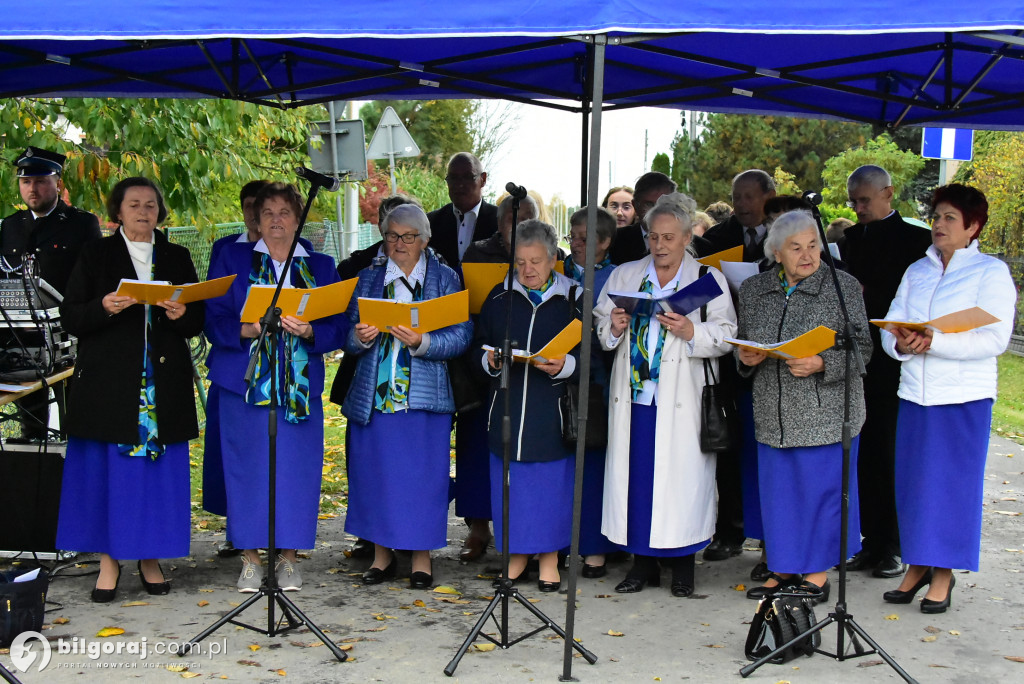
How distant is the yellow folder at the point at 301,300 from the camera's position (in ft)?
16.8

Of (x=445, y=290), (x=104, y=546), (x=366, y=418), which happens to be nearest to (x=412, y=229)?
(x=445, y=290)

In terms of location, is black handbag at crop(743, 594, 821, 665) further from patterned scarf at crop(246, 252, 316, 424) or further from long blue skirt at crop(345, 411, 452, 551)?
patterned scarf at crop(246, 252, 316, 424)

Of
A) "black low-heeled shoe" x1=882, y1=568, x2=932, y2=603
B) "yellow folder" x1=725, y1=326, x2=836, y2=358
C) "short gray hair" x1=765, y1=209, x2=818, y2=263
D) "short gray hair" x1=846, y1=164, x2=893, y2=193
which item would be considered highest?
"short gray hair" x1=846, y1=164, x2=893, y2=193

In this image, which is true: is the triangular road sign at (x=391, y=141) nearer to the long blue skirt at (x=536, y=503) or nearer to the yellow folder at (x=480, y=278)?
the yellow folder at (x=480, y=278)

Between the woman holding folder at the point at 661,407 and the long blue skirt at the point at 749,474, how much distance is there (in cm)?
43

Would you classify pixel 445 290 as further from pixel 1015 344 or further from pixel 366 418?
pixel 1015 344

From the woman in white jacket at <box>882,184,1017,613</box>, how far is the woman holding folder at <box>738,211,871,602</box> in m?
0.27

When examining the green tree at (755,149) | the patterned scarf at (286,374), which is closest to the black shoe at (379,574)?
the patterned scarf at (286,374)

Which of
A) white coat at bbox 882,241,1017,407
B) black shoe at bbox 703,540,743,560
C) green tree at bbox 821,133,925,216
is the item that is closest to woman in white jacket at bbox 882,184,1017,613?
white coat at bbox 882,241,1017,407

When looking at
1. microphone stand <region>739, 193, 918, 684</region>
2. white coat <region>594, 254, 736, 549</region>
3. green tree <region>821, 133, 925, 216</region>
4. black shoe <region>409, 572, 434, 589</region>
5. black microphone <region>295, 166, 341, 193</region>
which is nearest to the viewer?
black microphone <region>295, 166, 341, 193</region>

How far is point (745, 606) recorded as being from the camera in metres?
5.69

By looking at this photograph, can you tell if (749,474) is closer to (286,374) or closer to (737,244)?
(737,244)

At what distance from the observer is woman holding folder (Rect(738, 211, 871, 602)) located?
5332 millimetres

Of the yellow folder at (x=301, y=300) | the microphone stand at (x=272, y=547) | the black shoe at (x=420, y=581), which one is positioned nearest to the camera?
the microphone stand at (x=272, y=547)
